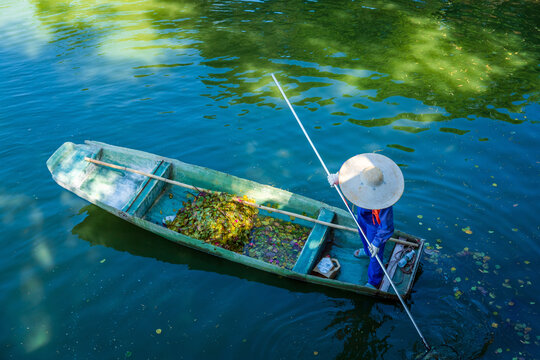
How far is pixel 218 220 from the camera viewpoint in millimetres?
8227

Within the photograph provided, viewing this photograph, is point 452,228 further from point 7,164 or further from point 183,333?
point 7,164

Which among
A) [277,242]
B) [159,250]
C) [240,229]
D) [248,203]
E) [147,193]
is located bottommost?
[159,250]

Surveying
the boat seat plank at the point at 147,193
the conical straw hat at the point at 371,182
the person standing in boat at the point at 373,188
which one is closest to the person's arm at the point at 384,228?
the person standing in boat at the point at 373,188

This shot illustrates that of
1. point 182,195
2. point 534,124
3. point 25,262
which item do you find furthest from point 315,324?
point 534,124

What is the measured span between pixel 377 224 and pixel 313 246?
1489mm

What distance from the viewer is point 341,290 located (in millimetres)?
7656

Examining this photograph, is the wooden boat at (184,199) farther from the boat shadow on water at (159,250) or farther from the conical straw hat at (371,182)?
the conical straw hat at (371,182)

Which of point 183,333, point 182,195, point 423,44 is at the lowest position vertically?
point 183,333

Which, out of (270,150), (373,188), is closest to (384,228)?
(373,188)

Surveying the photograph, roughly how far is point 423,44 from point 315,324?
12833 millimetres

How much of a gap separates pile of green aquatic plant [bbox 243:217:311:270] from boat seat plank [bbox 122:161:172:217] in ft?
8.37

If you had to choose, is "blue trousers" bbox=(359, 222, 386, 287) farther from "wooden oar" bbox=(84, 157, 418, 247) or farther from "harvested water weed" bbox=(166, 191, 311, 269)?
"harvested water weed" bbox=(166, 191, 311, 269)

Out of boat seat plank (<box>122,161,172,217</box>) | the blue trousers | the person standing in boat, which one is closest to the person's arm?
the person standing in boat

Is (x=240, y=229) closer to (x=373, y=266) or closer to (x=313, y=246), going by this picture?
(x=313, y=246)
